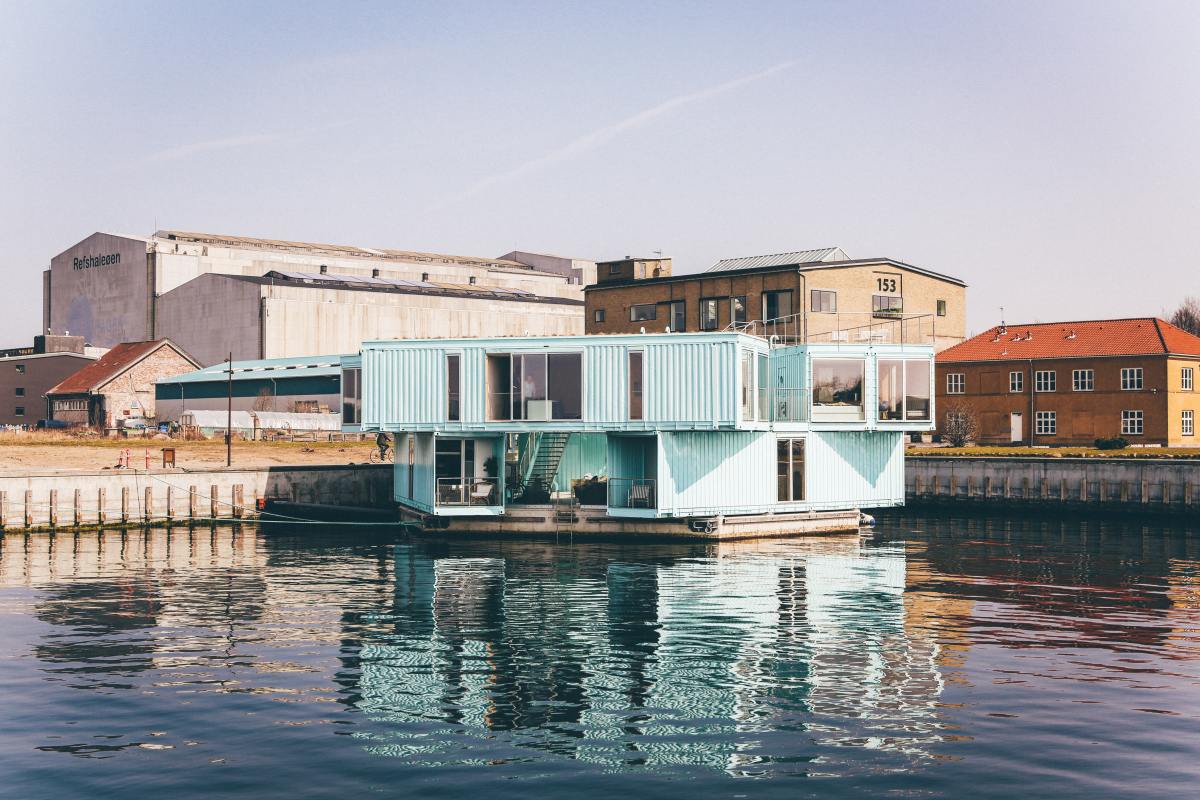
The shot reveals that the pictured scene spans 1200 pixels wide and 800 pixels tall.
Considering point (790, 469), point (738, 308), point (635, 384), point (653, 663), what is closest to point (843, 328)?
point (738, 308)

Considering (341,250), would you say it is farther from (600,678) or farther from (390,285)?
(600,678)

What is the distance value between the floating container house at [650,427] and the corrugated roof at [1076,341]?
36819 mm

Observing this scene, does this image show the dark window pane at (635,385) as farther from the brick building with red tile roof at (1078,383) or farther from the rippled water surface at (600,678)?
the brick building with red tile roof at (1078,383)

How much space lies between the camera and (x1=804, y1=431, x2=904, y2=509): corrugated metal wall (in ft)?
170

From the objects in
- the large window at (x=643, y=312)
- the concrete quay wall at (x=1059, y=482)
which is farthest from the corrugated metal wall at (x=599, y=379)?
the large window at (x=643, y=312)

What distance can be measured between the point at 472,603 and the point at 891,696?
14.7 m

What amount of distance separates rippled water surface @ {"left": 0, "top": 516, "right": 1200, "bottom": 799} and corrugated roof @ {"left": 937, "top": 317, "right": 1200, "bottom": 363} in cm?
4378

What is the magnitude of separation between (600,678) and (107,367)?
4075 inches

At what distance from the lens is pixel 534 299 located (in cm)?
14662

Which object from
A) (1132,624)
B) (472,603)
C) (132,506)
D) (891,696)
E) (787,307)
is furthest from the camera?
(787,307)

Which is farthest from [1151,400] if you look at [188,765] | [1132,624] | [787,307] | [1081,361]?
[188,765]

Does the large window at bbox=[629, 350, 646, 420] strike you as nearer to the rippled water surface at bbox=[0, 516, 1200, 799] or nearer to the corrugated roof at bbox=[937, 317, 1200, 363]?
the rippled water surface at bbox=[0, 516, 1200, 799]

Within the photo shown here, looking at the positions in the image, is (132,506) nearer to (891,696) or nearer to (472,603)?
(472,603)

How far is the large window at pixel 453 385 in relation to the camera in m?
50.1
